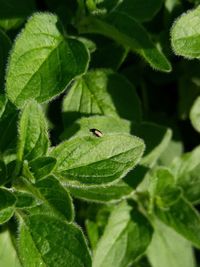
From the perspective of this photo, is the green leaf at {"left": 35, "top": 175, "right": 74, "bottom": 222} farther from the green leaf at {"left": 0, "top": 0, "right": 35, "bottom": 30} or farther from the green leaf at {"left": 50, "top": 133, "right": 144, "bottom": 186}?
the green leaf at {"left": 0, "top": 0, "right": 35, "bottom": 30}

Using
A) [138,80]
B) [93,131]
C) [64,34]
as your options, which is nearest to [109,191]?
[93,131]

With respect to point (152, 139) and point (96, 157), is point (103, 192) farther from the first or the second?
point (152, 139)

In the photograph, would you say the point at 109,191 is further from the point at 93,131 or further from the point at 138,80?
the point at 138,80

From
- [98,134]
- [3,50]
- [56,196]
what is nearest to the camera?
[56,196]

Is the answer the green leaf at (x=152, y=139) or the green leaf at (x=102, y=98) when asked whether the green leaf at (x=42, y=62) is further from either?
the green leaf at (x=152, y=139)

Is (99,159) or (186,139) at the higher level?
(99,159)

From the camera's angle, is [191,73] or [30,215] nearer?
[30,215]

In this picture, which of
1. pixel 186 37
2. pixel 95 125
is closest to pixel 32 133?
pixel 95 125

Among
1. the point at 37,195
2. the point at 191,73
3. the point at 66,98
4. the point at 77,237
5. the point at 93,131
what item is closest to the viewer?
the point at 37,195
